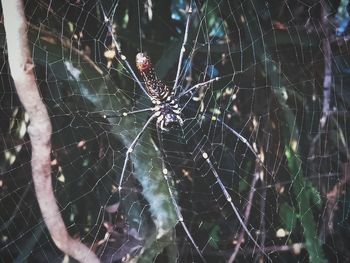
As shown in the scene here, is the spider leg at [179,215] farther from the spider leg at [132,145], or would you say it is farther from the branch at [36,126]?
the branch at [36,126]

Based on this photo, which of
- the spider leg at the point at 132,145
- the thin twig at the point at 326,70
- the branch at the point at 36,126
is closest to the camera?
the branch at the point at 36,126

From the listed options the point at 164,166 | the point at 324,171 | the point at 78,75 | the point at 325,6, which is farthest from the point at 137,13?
the point at 324,171

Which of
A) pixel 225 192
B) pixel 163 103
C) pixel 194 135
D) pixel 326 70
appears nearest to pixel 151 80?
pixel 163 103

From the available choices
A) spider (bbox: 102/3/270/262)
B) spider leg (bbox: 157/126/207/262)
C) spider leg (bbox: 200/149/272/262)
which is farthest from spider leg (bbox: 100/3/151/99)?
spider leg (bbox: 200/149/272/262)

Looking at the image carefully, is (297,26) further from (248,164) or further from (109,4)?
(109,4)

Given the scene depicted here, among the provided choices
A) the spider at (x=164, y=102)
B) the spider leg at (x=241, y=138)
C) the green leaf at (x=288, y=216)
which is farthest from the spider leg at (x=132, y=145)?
the green leaf at (x=288, y=216)

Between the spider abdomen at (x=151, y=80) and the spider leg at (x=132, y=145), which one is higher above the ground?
the spider abdomen at (x=151, y=80)

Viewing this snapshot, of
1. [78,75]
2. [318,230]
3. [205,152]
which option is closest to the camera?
[78,75]

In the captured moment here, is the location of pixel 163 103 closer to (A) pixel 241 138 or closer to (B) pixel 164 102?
(B) pixel 164 102
